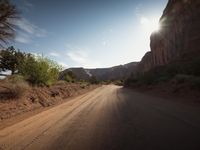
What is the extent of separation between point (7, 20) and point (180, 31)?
4818 cm

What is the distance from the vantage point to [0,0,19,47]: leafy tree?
15037mm

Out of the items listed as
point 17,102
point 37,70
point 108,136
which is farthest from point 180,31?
point 108,136

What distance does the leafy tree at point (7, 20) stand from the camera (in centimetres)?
1504

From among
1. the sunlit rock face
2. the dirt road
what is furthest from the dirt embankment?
the sunlit rock face

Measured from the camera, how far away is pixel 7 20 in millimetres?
15406

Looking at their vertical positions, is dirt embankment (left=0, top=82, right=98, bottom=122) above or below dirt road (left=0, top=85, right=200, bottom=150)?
above

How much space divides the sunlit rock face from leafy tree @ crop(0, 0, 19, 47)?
36.1m

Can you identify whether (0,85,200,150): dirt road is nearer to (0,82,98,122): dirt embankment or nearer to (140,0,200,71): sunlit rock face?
(0,82,98,122): dirt embankment

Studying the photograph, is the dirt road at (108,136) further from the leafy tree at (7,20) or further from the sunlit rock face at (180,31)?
the sunlit rock face at (180,31)

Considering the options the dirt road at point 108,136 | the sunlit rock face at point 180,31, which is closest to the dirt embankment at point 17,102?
the dirt road at point 108,136

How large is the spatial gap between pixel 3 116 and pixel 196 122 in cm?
889

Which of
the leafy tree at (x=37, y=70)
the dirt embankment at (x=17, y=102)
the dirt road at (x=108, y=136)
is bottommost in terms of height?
the dirt road at (x=108, y=136)

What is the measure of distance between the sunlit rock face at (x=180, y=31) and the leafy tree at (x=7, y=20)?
36141mm

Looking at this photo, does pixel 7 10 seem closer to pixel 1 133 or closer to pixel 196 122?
pixel 1 133
